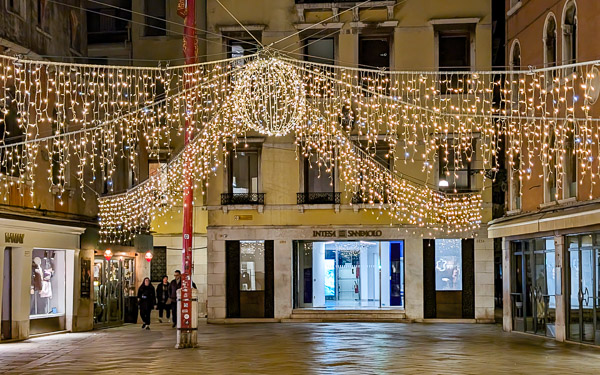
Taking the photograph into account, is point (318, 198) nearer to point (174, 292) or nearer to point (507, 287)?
point (174, 292)

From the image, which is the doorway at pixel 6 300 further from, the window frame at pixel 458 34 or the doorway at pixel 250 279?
the window frame at pixel 458 34

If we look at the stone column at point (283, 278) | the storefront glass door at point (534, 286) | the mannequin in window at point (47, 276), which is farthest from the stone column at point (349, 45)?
the mannequin in window at point (47, 276)

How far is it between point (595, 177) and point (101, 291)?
53.4 feet

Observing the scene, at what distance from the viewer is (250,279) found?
31.8 meters

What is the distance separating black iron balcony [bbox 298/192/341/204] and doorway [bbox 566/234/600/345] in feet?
32.4

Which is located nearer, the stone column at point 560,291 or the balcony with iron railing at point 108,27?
the stone column at point 560,291

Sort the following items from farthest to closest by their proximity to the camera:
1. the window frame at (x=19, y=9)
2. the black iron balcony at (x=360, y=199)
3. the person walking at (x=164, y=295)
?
the black iron balcony at (x=360, y=199) → the person walking at (x=164, y=295) → the window frame at (x=19, y=9)

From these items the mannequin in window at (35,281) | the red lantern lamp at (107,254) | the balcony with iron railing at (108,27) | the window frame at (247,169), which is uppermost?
the balcony with iron railing at (108,27)

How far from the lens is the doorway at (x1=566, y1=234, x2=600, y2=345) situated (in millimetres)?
21156

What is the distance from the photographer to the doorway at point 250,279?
1241 inches

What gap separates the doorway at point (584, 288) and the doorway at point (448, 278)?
7.88 metres

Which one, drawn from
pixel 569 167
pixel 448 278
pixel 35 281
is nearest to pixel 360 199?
pixel 448 278

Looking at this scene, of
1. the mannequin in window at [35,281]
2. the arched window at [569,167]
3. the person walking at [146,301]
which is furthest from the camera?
the person walking at [146,301]

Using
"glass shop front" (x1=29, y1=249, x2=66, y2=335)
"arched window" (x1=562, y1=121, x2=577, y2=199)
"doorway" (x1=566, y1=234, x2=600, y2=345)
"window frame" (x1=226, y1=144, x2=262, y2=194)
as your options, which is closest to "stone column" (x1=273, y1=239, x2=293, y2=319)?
"window frame" (x1=226, y1=144, x2=262, y2=194)
